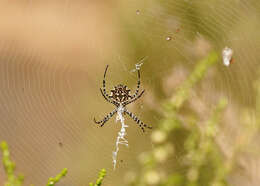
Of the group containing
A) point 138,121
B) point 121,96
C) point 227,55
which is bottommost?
point 138,121

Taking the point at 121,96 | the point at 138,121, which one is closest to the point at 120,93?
the point at 121,96

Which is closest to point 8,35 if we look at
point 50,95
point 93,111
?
point 50,95

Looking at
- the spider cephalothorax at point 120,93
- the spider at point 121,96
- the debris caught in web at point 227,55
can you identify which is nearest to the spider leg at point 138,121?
the spider at point 121,96

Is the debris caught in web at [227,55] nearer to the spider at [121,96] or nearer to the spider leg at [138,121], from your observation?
the spider at [121,96]

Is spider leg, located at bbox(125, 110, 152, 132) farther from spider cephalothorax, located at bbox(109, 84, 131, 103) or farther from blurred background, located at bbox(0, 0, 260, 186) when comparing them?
spider cephalothorax, located at bbox(109, 84, 131, 103)

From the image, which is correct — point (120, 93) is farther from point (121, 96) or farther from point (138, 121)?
point (138, 121)

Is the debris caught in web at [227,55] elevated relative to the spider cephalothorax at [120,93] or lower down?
elevated
